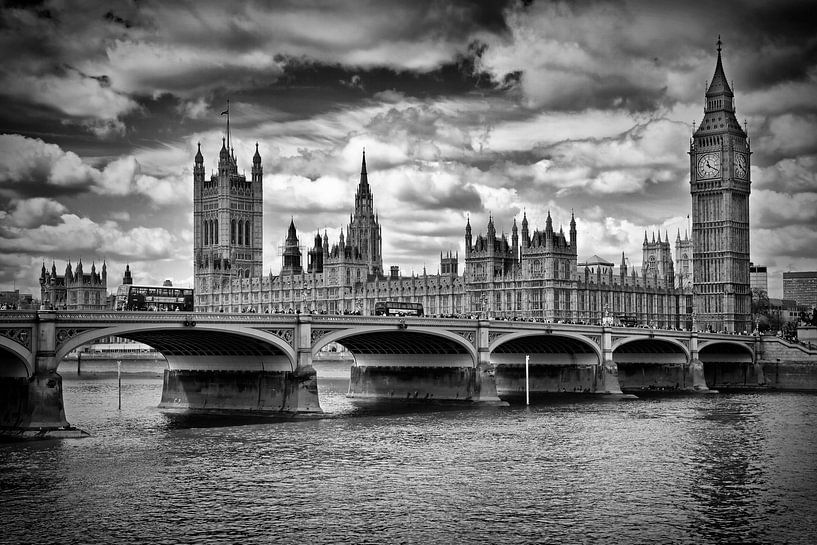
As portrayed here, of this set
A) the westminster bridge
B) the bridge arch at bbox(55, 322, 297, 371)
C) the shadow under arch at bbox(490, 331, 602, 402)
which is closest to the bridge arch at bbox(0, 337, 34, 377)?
the westminster bridge

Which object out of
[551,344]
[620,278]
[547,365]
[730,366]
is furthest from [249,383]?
[620,278]

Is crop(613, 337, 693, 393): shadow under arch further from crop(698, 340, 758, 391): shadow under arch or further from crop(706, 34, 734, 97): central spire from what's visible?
crop(706, 34, 734, 97): central spire

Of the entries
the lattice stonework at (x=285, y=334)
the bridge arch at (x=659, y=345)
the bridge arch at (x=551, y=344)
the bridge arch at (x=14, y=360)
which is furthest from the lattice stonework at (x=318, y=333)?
the bridge arch at (x=659, y=345)

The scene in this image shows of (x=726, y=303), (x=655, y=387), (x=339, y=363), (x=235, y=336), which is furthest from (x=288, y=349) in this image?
(x=726, y=303)

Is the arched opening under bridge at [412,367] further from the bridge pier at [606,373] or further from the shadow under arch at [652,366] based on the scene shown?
the shadow under arch at [652,366]

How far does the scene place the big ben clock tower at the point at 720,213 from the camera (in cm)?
15575

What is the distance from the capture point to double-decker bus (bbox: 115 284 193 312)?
87500mm

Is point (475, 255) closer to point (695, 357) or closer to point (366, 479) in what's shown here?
point (695, 357)

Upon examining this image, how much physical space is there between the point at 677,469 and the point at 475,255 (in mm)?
98257

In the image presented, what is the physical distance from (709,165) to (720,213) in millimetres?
7152

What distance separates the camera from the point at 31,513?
134 feet

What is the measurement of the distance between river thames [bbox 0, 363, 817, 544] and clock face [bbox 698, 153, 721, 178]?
86617 millimetres

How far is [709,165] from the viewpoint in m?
157

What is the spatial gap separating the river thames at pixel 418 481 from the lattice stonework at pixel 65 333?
18.8 feet
